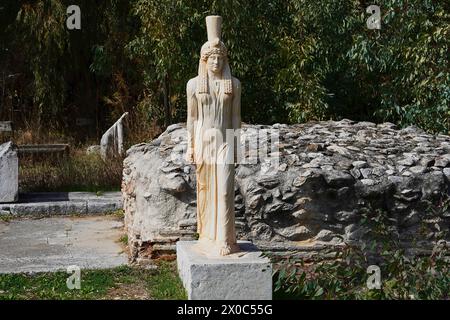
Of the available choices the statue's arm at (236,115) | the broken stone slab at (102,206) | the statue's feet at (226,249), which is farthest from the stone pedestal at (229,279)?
the broken stone slab at (102,206)

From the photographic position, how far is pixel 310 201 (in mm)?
9414

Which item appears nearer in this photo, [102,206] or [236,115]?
[236,115]

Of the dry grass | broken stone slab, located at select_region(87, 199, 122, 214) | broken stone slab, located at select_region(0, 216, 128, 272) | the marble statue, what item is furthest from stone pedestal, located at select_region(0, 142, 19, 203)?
the marble statue

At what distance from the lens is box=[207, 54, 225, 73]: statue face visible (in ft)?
23.9

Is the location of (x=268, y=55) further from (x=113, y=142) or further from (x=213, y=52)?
(x=213, y=52)

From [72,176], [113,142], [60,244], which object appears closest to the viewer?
[60,244]

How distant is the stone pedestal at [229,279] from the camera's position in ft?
22.7

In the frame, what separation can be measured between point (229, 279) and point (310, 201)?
2685 millimetres

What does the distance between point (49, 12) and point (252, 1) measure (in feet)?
16.8

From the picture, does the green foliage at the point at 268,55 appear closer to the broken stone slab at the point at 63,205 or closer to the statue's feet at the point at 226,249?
the broken stone slab at the point at 63,205

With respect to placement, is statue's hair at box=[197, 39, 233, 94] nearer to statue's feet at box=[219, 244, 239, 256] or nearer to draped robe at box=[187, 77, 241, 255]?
draped robe at box=[187, 77, 241, 255]

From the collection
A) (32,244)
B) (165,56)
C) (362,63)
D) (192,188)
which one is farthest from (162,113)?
(192,188)

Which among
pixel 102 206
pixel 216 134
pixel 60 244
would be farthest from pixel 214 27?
pixel 102 206

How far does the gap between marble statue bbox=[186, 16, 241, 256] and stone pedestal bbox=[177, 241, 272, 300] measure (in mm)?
260
